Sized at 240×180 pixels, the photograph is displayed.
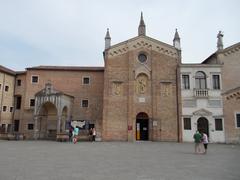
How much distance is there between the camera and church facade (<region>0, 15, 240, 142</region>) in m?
26.3

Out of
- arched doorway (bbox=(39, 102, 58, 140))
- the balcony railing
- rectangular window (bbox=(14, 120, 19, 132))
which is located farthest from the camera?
rectangular window (bbox=(14, 120, 19, 132))

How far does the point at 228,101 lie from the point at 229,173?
19.6 meters

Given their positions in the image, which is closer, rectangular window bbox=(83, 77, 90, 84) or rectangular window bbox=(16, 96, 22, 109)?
rectangular window bbox=(83, 77, 90, 84)

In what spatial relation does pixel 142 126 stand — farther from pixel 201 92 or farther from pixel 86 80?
pixel 86 80

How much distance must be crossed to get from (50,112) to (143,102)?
1295 cm

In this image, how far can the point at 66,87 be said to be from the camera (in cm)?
3133

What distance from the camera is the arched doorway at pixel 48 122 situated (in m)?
29.4

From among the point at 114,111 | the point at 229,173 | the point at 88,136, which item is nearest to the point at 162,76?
the point at 114,111

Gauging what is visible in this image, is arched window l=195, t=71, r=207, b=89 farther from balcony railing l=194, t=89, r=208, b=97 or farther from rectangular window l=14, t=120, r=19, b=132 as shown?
rectangular window l=14, t=120, r=19, b=132

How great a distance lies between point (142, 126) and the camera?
27672 mm

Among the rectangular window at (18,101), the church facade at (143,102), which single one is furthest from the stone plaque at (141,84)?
the rectangular window at (18,101)

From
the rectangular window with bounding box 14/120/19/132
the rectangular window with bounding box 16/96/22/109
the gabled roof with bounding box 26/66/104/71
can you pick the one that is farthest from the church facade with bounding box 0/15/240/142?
the gabled roof with bounding box 26/66/104/71

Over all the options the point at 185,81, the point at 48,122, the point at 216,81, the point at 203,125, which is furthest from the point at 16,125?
the point at 216,81

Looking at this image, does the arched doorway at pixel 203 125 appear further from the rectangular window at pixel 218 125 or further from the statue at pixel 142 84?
the statue at pixel 142 84
